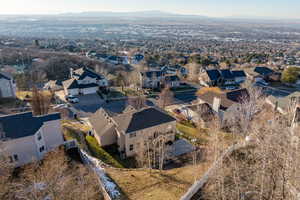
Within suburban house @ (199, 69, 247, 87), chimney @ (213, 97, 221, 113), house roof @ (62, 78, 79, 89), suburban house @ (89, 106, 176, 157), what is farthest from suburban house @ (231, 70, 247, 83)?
house roof @ (62, 78, 79, 89)

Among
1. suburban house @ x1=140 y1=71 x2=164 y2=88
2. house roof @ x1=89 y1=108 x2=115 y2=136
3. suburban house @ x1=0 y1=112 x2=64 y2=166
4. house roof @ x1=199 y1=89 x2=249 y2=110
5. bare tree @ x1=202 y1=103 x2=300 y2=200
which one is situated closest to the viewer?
bare tree @ x1=202 y1=103 x2=300 y2=200

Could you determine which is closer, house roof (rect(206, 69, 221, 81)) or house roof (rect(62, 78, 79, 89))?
house roof (rect(62, 78, 79, 89))

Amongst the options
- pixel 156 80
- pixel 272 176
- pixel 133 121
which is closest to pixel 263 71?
pixel 156 80

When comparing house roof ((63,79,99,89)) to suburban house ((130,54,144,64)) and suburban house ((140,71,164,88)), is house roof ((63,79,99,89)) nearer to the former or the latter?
suburban house ((140,71,164,88))

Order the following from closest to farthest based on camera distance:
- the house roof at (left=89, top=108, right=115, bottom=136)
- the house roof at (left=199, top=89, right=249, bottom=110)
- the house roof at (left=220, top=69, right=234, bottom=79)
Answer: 1. the house roof at (left=89, top=108, right=115, bottom=136)
2. the house roof at (left=199, top=89, right=249, bottom=110)
3. the house roof at (left=220, top=69, right=234, bottom=79)

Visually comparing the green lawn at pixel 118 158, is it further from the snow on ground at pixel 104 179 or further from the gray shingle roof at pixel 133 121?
the snow on ground at pixel 104 179

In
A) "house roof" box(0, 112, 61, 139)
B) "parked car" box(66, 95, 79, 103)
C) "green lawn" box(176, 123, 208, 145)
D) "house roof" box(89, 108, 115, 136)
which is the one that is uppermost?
"house roof" box(0, 112, 61, 139)

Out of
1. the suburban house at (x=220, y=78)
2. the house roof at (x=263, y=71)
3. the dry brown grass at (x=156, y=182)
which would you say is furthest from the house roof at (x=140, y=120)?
the house roof at (x=263, y=71)
